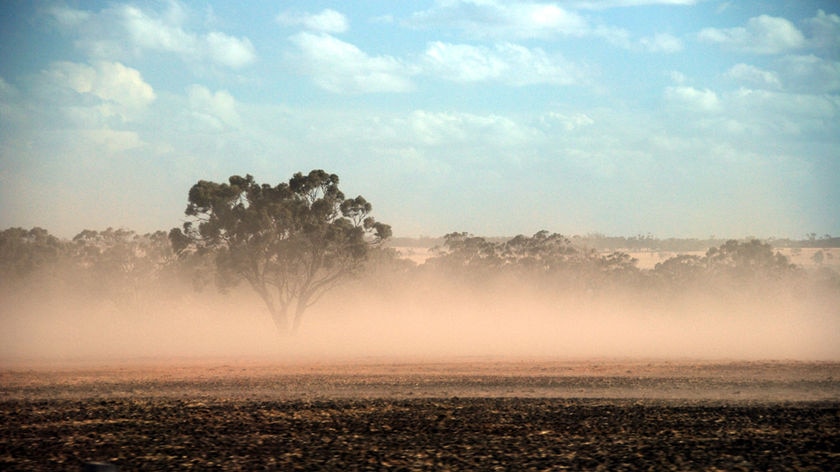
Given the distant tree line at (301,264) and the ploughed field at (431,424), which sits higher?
the distant tree line at (301,264)

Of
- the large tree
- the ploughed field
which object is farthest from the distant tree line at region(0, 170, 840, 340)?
the ploughed field

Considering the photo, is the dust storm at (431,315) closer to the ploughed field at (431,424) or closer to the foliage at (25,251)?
the foliage at (25,251)

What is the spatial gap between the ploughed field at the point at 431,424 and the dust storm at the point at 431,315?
124 ft

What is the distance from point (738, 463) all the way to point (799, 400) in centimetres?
1209

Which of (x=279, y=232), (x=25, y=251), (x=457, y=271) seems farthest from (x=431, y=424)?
(x=457, y=271)

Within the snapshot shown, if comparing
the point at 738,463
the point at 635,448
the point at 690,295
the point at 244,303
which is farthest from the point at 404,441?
the point at 690,295

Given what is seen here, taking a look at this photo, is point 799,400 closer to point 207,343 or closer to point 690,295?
point 207,343

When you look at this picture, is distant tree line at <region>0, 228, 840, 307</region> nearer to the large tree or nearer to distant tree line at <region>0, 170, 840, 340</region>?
distant tree line at <region>0, 170, 840, 340</region>

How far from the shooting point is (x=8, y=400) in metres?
28.0

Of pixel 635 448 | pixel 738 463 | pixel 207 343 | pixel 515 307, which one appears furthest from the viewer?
pixel 515 307

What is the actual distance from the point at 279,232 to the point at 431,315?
133 feet

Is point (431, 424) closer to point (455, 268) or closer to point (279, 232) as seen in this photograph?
point (279, 232)

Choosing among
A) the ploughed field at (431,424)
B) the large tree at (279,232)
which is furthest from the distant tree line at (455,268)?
the ploughed field at (431,424)

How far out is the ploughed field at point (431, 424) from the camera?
16344 mm
